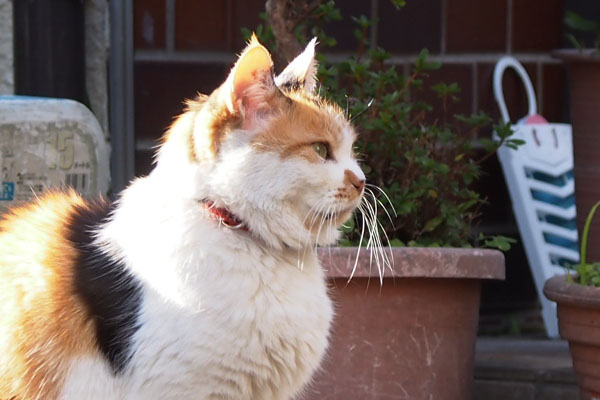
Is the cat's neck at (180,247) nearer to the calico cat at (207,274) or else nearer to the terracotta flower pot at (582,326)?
the calico cat at (207,274)

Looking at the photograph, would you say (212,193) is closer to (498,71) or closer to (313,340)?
(313,340)

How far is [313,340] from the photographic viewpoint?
2146 mm

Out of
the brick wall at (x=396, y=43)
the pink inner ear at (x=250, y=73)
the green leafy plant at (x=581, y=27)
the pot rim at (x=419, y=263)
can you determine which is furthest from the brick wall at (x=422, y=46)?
the pink inner ear at (x=250, y=73)

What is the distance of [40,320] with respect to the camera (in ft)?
7.01

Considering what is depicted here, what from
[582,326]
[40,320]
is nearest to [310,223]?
[40,320]

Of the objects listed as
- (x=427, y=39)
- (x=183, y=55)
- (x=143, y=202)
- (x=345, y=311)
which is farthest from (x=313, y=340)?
(x=427, y=39)

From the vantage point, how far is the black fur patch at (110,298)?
2.05m

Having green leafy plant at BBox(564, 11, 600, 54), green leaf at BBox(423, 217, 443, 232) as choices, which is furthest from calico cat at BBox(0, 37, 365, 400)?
green leafy plant at BBox(564, 11, 600, 54)

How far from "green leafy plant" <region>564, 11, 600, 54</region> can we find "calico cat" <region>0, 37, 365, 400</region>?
6.87 ft

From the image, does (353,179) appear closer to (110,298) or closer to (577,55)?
(110,298)

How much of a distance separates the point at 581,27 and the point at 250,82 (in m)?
2.32

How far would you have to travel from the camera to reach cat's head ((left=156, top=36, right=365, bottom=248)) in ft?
6.69

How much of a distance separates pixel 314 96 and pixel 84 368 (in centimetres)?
76

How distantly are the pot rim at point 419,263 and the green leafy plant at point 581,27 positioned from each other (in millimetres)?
1314
